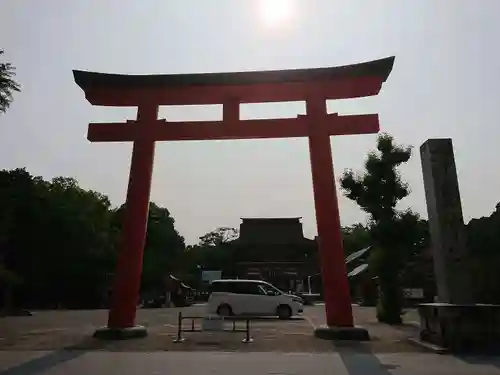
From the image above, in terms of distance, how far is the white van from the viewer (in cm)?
2369

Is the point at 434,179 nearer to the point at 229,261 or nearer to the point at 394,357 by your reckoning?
the point at 394,357

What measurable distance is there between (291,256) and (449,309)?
38266 mm

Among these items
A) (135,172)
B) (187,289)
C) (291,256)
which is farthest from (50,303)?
(135,172)

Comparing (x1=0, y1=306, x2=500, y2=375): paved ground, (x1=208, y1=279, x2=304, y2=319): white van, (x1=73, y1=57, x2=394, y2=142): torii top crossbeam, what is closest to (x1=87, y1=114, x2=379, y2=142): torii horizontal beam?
(x1=73, y1=57, x2=394, y2=142): torii top crossbeam

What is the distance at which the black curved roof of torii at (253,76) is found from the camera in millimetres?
14164

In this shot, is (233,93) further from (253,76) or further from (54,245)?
(54,245)

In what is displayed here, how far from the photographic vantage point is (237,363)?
9.55 meters

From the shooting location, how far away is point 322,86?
14453 mm

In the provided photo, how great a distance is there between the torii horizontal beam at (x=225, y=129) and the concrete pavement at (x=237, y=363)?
19.7ft

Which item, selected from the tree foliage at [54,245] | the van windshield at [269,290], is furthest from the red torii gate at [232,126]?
the tree foliage at [54,245]

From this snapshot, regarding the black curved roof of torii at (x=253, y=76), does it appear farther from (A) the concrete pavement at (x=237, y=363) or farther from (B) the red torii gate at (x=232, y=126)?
(A) the concrete pavement at (x=237, y=363)

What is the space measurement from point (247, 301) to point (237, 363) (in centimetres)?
1433

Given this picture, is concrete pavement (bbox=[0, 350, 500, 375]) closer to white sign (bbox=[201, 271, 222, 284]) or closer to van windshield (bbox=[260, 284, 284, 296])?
van windshield (bbox=[260, 284, 284, 296])

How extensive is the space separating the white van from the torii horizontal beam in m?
11.2
